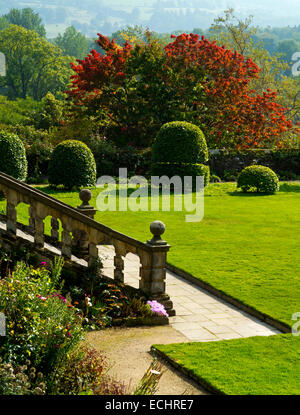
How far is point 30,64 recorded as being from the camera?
73812 millimetres

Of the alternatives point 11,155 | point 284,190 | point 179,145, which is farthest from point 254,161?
point 11,155

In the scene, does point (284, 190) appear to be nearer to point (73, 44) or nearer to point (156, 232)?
point (156, 232)

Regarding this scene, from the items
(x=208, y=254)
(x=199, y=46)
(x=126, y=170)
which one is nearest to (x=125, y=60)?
(x=199, y=46)

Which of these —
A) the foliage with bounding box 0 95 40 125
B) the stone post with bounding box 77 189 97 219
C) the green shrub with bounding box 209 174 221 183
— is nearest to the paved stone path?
the stone post with bounding box 77 189 97 219

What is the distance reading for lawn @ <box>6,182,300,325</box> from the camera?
9352mm

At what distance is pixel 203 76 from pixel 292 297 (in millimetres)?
20953

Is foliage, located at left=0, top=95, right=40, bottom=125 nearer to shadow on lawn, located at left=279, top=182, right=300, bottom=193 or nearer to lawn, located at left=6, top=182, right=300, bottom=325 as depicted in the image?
shadow on lawn, located at left=279, top=182, right=300, bottom=193

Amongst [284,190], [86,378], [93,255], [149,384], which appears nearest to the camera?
[149,384]

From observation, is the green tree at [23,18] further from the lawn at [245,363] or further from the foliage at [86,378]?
the foliage at [86,378]

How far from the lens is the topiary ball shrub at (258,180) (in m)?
22.8

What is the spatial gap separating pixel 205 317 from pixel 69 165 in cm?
1376

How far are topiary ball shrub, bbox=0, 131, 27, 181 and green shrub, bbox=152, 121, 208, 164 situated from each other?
619 cm

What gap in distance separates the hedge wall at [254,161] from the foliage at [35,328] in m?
22.1

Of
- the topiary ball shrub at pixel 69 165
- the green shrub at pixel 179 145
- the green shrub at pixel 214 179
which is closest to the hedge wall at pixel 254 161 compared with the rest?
the green shrub at pixel 214 179
